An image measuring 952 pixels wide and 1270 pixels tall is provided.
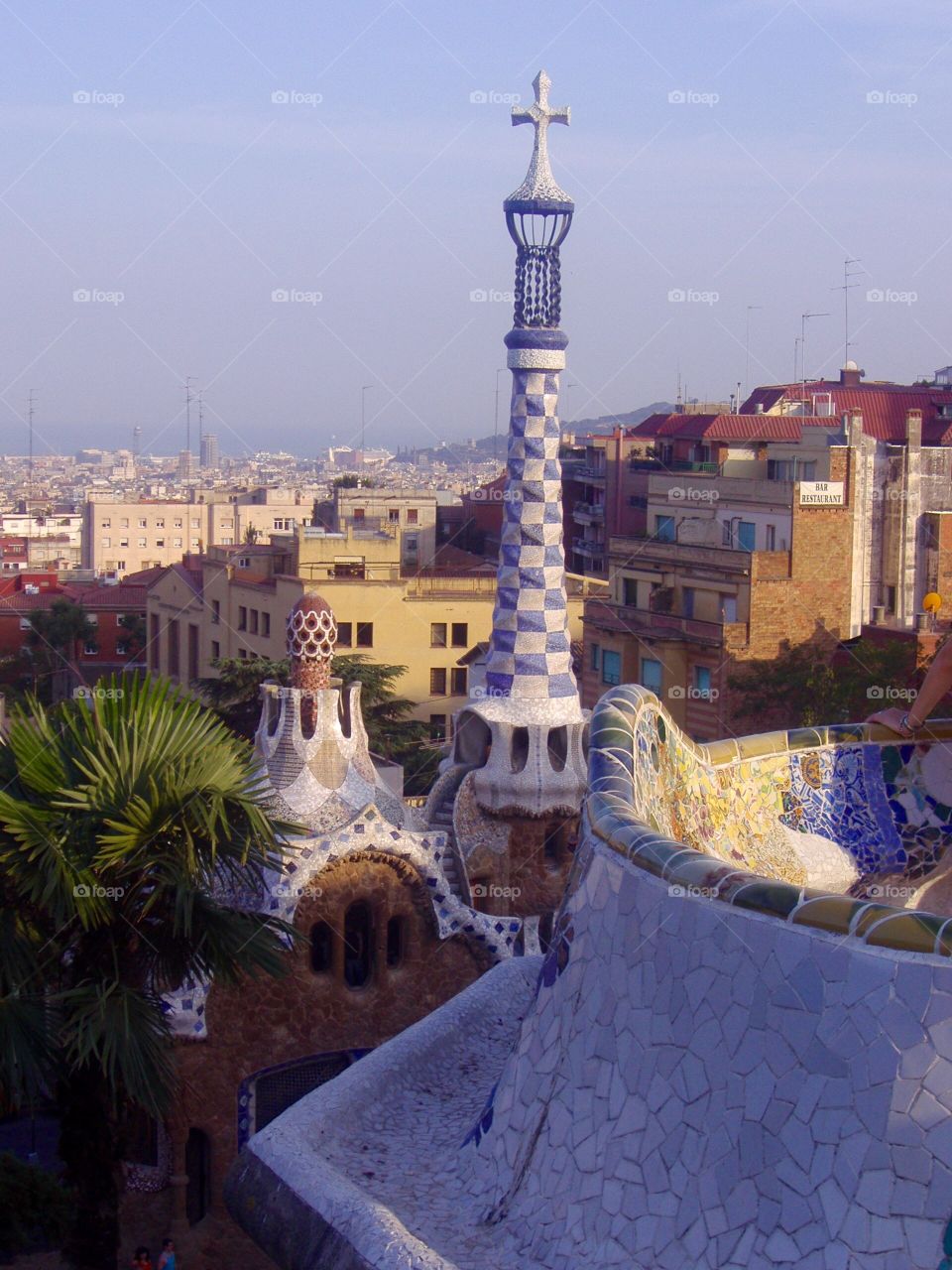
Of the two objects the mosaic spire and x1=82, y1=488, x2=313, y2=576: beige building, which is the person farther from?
x1=82, y1=488, x2=313, y2=576: beige building

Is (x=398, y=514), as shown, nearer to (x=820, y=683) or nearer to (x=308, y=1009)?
(x=820, y=683)

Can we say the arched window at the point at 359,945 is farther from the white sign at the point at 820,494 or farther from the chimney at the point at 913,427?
the chimney at the point at 913,427

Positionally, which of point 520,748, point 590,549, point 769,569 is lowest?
point 520,748

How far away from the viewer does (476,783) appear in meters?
15.7

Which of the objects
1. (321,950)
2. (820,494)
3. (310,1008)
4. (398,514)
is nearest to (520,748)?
(321,950)

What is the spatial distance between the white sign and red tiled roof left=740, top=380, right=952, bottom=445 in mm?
7959

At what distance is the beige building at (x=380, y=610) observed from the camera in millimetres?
37031

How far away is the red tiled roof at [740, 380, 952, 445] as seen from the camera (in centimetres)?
4141

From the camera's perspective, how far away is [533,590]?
1576 cm

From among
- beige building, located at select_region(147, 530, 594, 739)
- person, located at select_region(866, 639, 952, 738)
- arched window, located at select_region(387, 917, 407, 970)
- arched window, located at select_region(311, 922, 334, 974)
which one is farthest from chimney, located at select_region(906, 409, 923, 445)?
person, located at select_region(866, 639, 952, 738)

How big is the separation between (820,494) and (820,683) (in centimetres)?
626

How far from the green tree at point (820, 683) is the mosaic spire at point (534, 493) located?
10.1 m

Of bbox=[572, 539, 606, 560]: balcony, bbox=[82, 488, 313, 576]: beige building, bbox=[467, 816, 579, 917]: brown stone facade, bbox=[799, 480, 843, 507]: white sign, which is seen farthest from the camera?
bbox=[82, 488, 313, 576]: beige building

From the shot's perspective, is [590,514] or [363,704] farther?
[590,514]
